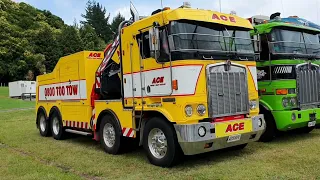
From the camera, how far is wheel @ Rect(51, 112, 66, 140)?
36.9 feet

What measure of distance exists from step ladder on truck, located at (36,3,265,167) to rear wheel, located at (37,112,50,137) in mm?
4046

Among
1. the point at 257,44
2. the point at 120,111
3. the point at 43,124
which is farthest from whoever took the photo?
the point at 43,124

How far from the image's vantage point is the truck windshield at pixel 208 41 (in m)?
6.57

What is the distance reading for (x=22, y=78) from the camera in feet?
208

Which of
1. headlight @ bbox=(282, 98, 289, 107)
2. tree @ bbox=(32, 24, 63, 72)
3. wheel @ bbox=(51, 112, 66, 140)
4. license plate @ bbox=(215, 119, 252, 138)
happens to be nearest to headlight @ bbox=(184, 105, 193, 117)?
license plate @ bbox=(215, 119, 252, 138)

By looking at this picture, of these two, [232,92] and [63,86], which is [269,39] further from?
[63,86]

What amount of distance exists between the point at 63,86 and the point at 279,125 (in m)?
6.42

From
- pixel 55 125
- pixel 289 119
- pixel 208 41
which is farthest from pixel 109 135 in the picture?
pixel 289 119

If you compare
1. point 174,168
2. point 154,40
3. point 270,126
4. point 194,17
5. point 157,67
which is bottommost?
point 174,168

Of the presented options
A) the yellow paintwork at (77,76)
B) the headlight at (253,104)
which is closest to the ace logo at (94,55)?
the yellow paintwork at (77,76)

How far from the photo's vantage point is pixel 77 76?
10.1 metres

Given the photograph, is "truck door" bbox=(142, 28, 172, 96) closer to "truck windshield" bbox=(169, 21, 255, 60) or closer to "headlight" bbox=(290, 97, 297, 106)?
"truck windshield" bbox=(169, 21, 255, 60)

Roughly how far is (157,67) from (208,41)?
1122 millimetres

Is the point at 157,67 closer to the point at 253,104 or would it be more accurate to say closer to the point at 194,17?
the point at 194,17
